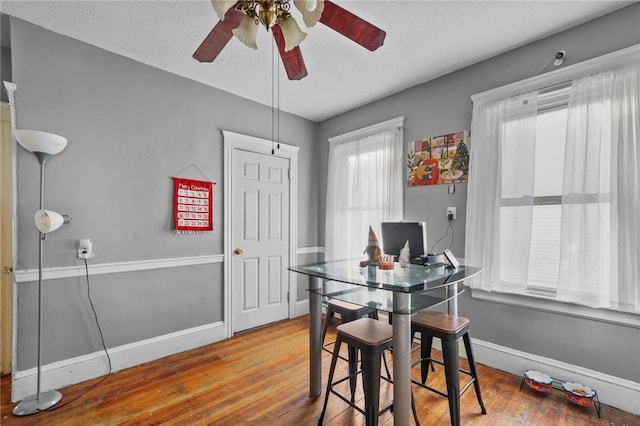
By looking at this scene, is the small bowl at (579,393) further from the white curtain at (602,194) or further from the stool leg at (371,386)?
the stool leg at (371,386)

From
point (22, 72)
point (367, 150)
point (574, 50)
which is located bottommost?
point (367, 150)

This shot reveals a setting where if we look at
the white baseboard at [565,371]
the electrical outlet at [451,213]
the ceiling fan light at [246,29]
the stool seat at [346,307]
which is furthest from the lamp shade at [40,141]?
the white baseboard at [565,371]

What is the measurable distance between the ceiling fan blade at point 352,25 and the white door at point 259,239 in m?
2.24

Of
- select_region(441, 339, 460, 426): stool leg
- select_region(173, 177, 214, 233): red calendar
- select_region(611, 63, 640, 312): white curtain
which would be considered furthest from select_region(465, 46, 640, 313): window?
select_region(173, 177, 214, 233): red calendar

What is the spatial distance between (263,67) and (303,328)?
2958 millimetres

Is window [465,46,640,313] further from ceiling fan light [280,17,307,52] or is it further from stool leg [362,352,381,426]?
ceiling fan light [280,17,307,52]

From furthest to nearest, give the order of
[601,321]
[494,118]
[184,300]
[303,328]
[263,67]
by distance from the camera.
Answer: [303,328], [184,300], [263,67], [494,118], [601,321]

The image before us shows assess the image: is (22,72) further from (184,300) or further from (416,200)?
(416,200)

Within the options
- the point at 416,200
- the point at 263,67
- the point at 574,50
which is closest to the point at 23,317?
the point at 263,67

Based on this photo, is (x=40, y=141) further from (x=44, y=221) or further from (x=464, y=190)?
(x=464, y=190)

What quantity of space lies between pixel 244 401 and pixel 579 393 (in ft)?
7.76

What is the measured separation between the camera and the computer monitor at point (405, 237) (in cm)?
238

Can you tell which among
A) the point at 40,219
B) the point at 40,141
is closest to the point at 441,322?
the point at 40,219

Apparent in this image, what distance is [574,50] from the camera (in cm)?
225
